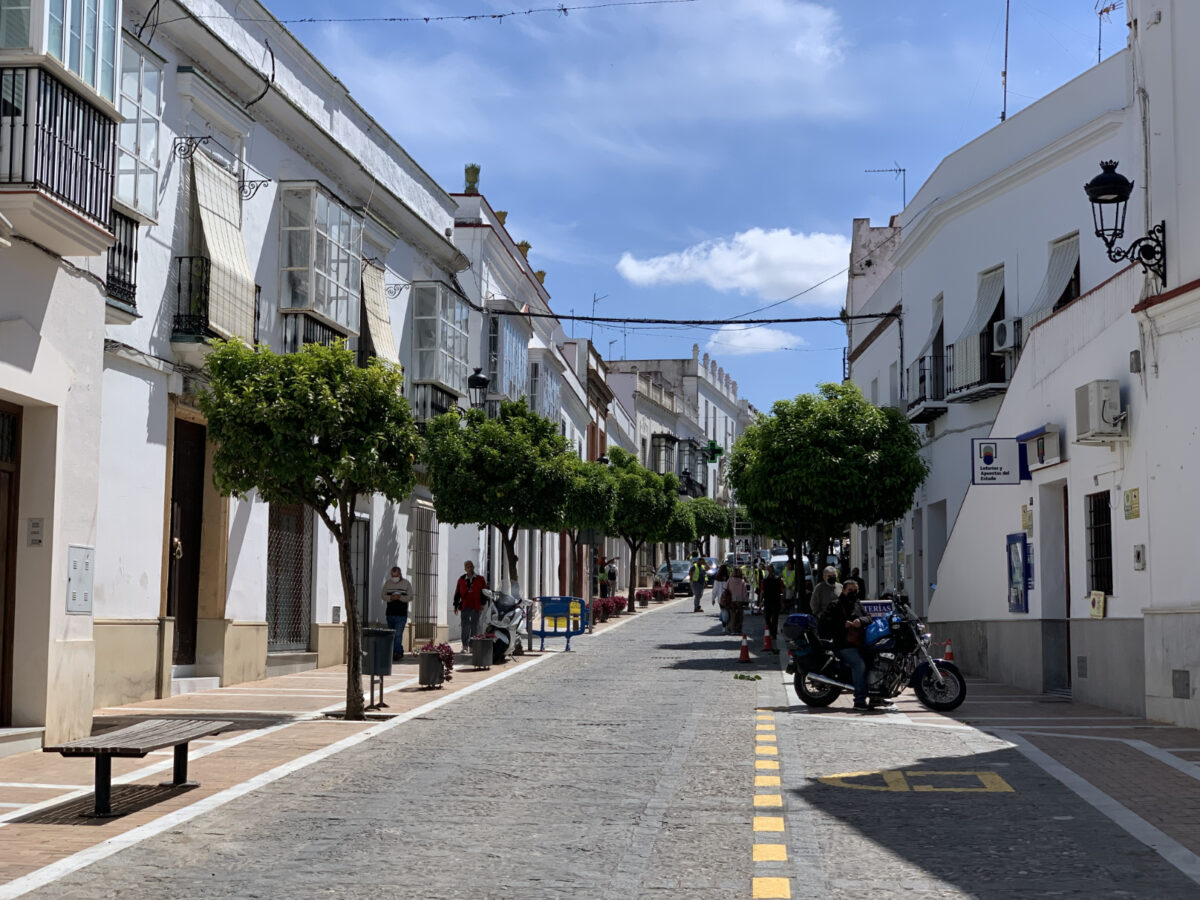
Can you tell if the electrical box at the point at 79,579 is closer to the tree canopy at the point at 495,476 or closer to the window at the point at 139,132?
the window at the point at 139,132

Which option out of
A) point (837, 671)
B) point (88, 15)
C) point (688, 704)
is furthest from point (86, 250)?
point (837, 671)

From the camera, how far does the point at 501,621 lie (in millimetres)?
23875

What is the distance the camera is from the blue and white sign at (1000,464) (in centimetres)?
1934

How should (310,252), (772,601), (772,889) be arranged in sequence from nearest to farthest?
(772,889) → (310,252) → (772,601)

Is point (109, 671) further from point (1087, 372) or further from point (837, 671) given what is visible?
point (1087, 372)

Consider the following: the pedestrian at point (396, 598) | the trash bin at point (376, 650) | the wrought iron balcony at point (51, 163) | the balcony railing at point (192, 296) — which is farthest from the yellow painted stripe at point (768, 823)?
the pedestrian at point (396, 598)

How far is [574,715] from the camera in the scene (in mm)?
14953

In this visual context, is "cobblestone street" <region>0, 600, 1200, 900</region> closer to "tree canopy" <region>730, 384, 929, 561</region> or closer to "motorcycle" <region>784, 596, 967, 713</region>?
"motorcycle" <region>784, 596, 967, 713</region>

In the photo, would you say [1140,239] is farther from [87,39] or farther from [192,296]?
[192,296]

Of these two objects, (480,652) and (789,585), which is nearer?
(480,652)

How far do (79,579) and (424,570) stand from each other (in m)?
17.2

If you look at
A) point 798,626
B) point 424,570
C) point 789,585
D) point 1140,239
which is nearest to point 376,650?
point 798,626

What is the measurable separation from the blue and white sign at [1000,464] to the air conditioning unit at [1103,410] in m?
3.46

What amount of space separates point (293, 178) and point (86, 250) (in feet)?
32.3
